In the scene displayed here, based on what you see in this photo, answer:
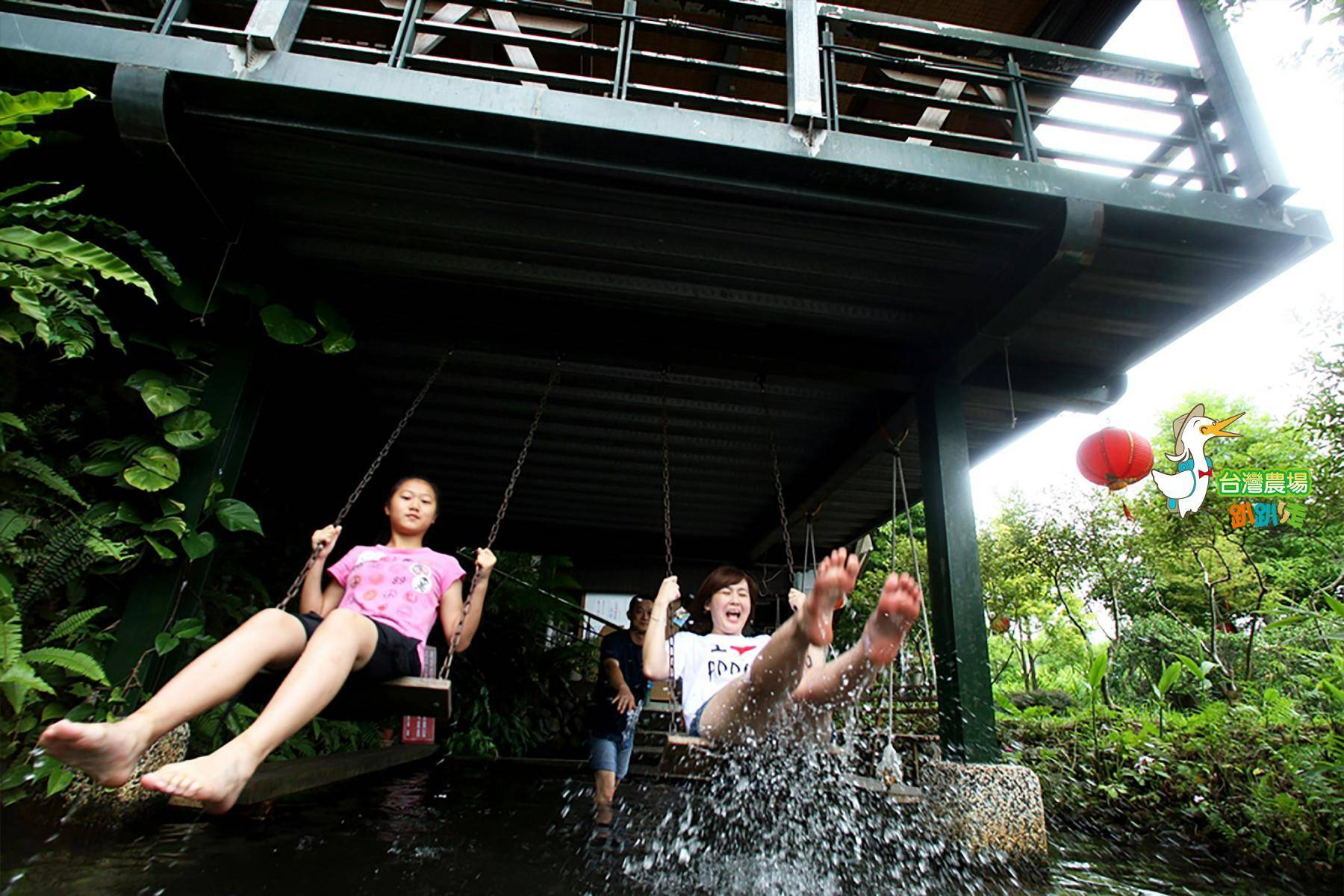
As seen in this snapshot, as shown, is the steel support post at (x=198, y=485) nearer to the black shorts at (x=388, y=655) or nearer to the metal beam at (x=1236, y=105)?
the black shorts at (x=388, y=655)

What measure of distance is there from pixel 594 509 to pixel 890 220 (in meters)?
5.62

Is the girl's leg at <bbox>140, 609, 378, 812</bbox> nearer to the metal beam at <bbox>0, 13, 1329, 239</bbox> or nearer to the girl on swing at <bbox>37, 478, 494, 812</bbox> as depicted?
the girl on swing at <bbox>37, 478, 494, 812</bbox>

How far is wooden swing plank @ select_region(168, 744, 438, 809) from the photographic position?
3307 millimetres

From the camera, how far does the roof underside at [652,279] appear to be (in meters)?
3.41

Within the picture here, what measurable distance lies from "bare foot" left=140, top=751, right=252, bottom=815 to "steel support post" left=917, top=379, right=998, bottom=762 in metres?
3.58

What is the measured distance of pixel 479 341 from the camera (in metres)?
4.61

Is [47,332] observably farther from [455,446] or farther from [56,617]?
[455,446]

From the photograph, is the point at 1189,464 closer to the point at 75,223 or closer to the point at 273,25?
the point at 273,25

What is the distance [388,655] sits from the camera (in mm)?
2812

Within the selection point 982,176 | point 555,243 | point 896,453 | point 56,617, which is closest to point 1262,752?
point 896,453

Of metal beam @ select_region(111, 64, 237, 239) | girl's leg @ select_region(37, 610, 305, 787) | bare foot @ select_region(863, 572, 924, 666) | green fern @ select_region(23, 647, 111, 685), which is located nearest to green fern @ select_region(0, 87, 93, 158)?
metal beam @ select_region(111, 64, 237, 239)

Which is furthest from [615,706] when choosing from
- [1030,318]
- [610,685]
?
[1030,318]

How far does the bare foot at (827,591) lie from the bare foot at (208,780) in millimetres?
1840

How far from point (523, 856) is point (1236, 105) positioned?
18.9ft
